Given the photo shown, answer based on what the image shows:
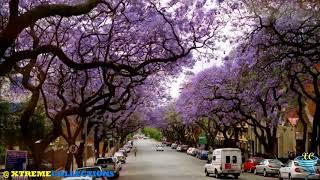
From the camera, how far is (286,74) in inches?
1284

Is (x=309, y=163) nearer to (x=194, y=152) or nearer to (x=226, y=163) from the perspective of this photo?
(x=226, y=163)

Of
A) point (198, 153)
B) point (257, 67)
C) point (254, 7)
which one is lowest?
point (198, 153)

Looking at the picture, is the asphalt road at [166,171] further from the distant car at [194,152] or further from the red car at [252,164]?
the distant car at [194,152]

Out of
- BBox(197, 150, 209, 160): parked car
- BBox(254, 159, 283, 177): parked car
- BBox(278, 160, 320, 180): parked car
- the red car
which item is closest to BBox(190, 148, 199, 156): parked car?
BBox(197, 150, 209, 160): parked car

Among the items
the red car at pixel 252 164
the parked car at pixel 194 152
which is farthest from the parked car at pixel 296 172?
the parked car at pixel 194 152

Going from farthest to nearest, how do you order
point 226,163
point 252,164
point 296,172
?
point 252,164 → point 226,163 → point 296,172

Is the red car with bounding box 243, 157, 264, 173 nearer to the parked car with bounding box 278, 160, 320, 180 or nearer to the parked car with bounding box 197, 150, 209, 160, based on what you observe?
the parked car with bounding box 278, 160, 320, 180

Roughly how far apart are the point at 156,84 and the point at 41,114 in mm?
9565

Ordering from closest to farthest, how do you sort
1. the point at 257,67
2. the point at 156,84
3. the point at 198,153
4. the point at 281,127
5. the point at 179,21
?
1. the point at 179,21
2. the point at 257,67
3. the point at 156,84
4. the point at 281,127
5. the point at 198,153

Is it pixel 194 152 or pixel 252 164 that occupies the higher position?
pixel 252 164

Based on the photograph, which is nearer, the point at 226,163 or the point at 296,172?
the point at 296,172

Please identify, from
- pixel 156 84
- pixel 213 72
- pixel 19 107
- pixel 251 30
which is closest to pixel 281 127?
pixel 213 72

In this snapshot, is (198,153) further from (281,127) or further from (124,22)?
(124,22)

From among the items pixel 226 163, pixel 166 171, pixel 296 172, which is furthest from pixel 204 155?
pixel 296 172
